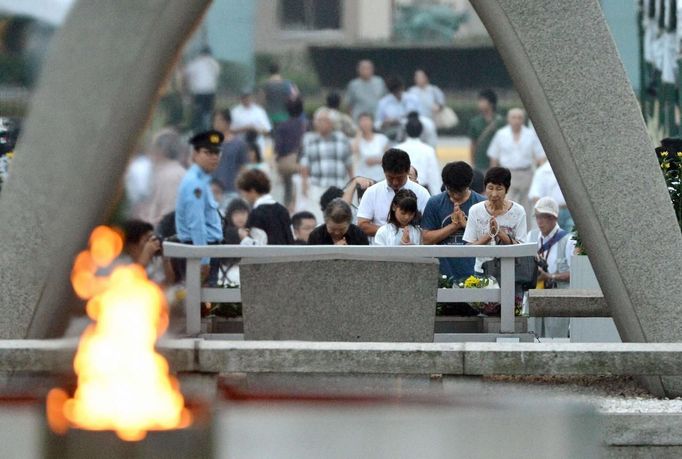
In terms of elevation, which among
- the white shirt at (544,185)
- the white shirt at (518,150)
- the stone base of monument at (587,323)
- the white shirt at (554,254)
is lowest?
the stone base of monument at (587,323)

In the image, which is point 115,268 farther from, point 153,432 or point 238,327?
point 238,327

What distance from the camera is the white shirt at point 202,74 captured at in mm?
21031

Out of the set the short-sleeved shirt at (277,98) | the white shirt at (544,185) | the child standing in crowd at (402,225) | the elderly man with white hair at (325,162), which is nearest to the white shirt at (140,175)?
the child standing in crowd at (402,225)

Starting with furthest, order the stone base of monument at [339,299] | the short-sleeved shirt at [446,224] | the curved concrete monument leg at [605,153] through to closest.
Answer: the short-sleeved shirt at [446,224]
the stone base of monument at [339,299]
the curved concrete monument leg at [605,153]

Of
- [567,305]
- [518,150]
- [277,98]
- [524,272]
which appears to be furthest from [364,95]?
[567,305]

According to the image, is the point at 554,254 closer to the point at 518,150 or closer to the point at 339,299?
the point at 339,299

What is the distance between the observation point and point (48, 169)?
27.7 feet

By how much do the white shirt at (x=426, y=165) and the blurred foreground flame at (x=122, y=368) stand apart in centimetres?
1157

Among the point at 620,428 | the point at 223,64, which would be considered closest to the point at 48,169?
the point at 620,428

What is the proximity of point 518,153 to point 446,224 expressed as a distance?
738 centimetres

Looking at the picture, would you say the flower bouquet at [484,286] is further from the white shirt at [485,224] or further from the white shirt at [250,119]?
the white shirt at [250,119]

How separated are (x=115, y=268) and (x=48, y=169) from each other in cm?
401

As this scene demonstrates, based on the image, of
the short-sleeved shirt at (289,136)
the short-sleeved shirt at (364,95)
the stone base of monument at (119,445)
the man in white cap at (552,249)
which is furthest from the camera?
the short-sleeved shirt at (364,95)

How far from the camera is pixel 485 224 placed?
35.8 feet
